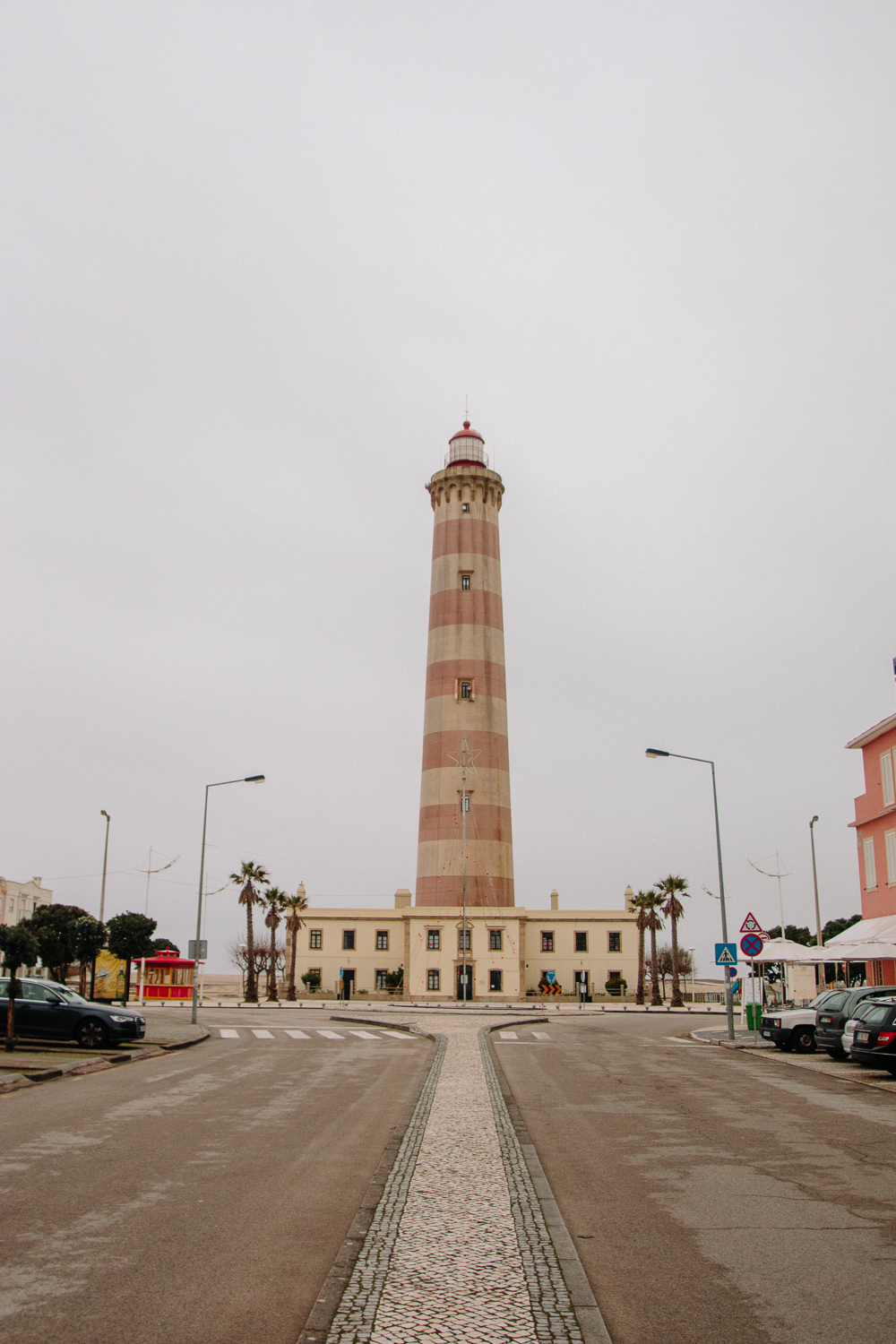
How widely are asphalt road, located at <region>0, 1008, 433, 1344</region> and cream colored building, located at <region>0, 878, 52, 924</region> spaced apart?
66089mm

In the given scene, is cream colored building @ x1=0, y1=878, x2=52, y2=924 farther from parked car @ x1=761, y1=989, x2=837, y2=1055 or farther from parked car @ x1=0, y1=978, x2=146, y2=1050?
parked car @ x1=761, y1=989, x2=837, y2=1055

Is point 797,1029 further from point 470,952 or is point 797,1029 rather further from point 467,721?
point 470,952

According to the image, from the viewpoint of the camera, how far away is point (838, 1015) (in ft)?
77.7

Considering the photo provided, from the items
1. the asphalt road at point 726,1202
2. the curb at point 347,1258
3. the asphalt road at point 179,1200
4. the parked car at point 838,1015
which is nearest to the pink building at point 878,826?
the parked car at point 838,1015

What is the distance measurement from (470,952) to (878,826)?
26777 mm

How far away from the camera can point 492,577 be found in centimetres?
6128

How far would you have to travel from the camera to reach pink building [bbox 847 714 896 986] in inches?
1464

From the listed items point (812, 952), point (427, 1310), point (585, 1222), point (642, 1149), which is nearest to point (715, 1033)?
point (812, 952)

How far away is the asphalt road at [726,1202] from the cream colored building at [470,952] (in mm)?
40960

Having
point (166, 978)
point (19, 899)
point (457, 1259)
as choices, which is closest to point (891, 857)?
point (457, 1259)

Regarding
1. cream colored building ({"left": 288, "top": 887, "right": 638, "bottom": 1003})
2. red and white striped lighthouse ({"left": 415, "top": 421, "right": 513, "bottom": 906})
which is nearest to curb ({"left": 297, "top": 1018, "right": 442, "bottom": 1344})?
red and white striped lighthouse ({"left": 415, "top": 421, "right": 513, "bottom": 906})

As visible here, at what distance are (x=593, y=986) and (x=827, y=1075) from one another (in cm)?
4310

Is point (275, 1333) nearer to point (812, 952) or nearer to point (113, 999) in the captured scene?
point (812, 952)

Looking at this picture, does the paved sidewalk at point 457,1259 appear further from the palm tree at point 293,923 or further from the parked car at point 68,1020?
the palm tree at point 293,923
